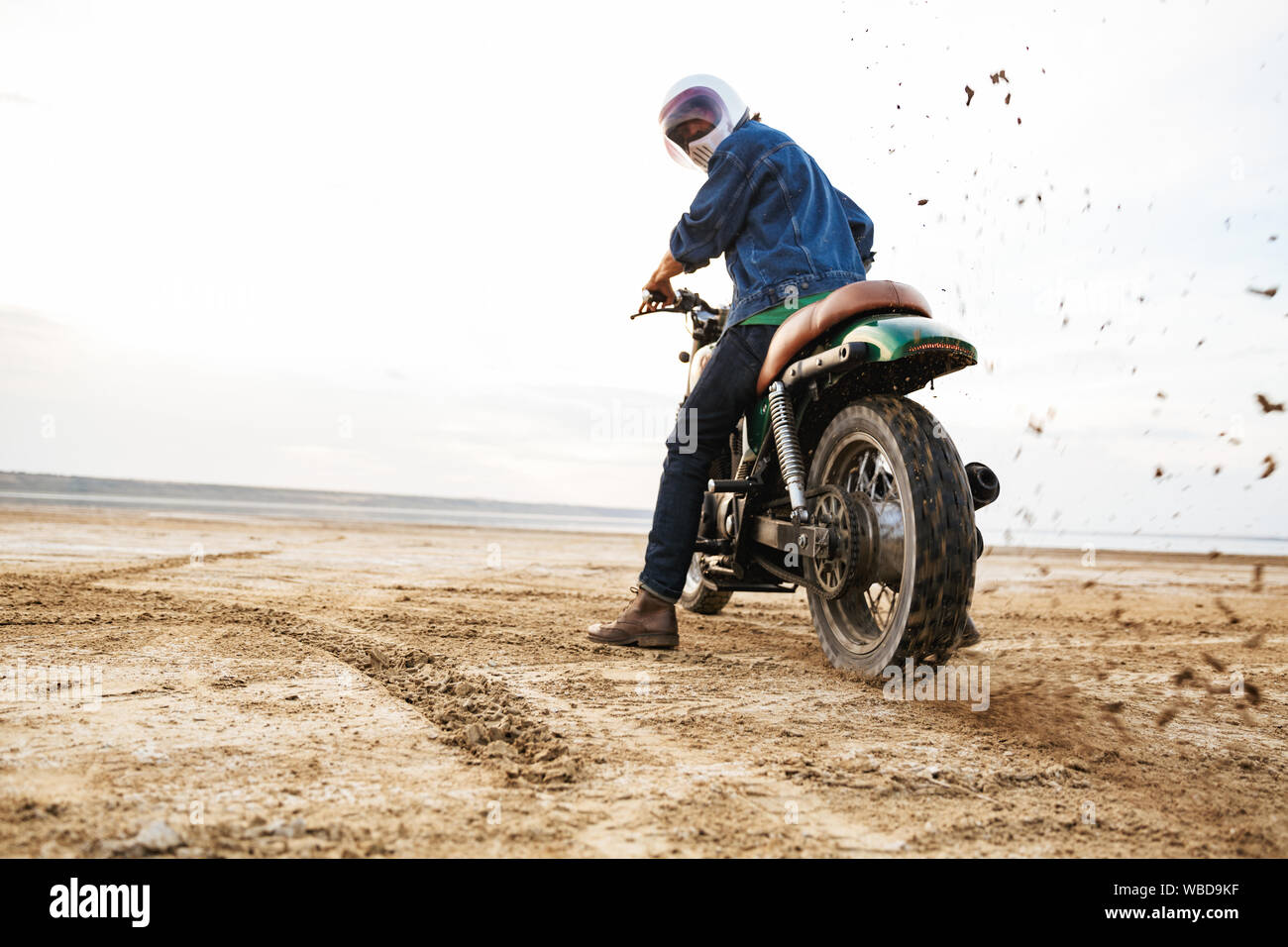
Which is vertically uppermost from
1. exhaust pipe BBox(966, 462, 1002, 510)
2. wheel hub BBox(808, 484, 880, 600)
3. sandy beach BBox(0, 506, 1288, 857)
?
exhaust pipe BBox(966, 462, 1002, 510)

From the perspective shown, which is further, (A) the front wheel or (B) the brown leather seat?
(B) the brown leather seat

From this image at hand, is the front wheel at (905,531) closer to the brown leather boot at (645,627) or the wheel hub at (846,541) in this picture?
the wheel hub at (846,541)

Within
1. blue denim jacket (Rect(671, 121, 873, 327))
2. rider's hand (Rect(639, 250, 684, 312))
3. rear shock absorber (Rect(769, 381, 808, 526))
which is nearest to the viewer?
rear shock absorber (Rect(769, 381, 808, 526))

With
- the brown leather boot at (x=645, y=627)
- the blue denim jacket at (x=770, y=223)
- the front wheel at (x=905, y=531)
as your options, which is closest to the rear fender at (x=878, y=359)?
the front wheel at (x=905, y=531)

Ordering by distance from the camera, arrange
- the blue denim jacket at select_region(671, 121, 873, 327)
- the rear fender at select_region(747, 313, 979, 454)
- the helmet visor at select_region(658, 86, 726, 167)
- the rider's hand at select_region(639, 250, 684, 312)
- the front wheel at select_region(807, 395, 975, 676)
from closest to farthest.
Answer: the front wheel at select_region(807, 395, 975, 676)
the rear fender at select_region(747, 313, 979, 454)
the blue denim jacket at select_region(671, 121, 873, 327)
the helmet visor at select_region(658, 86, 726, 167)
the rider's hand at select_region(639, 250, 684, 312)

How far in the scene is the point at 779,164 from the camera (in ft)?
11.3

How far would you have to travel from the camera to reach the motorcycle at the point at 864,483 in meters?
2.55

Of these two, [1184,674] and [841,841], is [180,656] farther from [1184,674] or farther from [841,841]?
[1184,674]

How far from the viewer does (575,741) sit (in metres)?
1.99

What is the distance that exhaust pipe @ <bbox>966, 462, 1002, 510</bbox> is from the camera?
9.55 ft

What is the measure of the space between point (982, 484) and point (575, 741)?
1814mm

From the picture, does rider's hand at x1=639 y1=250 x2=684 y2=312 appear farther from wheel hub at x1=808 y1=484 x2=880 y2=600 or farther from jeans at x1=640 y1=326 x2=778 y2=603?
wheel hub at x1=808 y1=484 x2=880 y2=600

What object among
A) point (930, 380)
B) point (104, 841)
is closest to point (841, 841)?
point (104, 841)

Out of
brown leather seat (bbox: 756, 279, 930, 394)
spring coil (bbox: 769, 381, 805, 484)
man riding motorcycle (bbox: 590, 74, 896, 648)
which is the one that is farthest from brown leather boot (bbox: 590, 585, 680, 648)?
brown leather seat (bbox: 756, 279, 930, 394)
